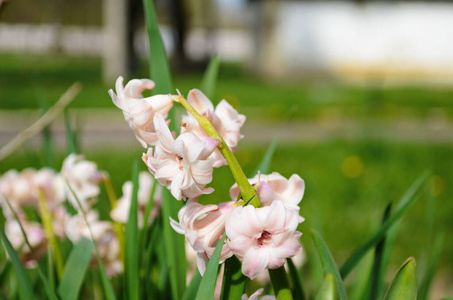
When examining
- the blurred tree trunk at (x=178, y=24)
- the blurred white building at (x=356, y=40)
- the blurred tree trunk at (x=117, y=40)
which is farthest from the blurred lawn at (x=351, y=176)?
the blurred tree trunk at (x=178, y=24)

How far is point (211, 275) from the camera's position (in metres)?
0.73

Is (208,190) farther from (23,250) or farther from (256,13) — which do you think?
(256,13)

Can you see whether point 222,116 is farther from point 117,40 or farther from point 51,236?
point 117,40

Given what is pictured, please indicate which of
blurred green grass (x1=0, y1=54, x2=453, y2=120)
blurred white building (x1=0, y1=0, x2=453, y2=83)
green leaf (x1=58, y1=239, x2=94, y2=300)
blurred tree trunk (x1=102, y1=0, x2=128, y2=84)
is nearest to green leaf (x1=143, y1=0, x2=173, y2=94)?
green leaf (x1=58, y1=239, x2=94, y2=300)

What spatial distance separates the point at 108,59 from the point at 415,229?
12415 millimetres

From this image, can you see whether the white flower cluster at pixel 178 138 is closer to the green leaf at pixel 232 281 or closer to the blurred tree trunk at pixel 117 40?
the green leaf at pixel 232 281

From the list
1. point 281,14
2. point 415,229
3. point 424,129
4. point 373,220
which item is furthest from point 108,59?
point 373,220

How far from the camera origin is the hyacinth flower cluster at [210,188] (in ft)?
2.19

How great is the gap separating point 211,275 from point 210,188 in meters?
0.10

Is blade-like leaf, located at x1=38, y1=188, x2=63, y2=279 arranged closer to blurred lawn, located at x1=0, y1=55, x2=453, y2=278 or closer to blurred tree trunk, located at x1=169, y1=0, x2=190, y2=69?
blurred lawn, located at x1=0, y1=55, x2=453, y2=278

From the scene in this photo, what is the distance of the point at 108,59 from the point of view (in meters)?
14.8

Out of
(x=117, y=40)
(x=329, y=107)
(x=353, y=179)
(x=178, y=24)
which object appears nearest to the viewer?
(x=353, y=179)

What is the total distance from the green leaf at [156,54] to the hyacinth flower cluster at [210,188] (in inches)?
9.9

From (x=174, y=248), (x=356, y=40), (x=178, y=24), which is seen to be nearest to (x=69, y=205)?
(x=174, y=248)
